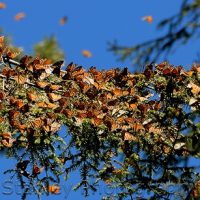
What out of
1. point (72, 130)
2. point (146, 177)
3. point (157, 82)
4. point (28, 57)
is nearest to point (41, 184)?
point (72, 130)

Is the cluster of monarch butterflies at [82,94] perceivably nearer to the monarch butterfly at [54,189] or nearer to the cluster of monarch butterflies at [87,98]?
the cluster of monarch butterflies at [87,98]

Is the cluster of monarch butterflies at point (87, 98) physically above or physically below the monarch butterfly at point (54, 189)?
above

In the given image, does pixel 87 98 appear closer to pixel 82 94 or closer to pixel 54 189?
pixel 82 94

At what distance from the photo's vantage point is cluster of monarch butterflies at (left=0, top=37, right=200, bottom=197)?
3359mm

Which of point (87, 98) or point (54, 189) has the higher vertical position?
point (87, 98)

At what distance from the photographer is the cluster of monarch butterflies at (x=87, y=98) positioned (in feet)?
11.0

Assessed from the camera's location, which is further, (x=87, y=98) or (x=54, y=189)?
(x=87, y=98)

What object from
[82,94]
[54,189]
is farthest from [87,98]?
[54,189]

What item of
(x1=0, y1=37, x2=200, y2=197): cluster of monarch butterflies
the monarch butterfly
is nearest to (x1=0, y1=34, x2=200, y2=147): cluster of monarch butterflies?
(x1=0, y1=37, x2=200, y2=197): cluster of monarch butterflies

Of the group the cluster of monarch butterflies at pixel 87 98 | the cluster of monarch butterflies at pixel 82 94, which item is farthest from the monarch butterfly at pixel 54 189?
the cluster of monarch butterflies at pixel 82 94

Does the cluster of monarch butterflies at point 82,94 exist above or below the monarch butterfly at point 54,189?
above

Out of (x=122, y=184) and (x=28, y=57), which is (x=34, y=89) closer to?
(x=28, y=57)

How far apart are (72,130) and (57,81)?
1.91 ft

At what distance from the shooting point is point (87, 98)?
12.5ft
